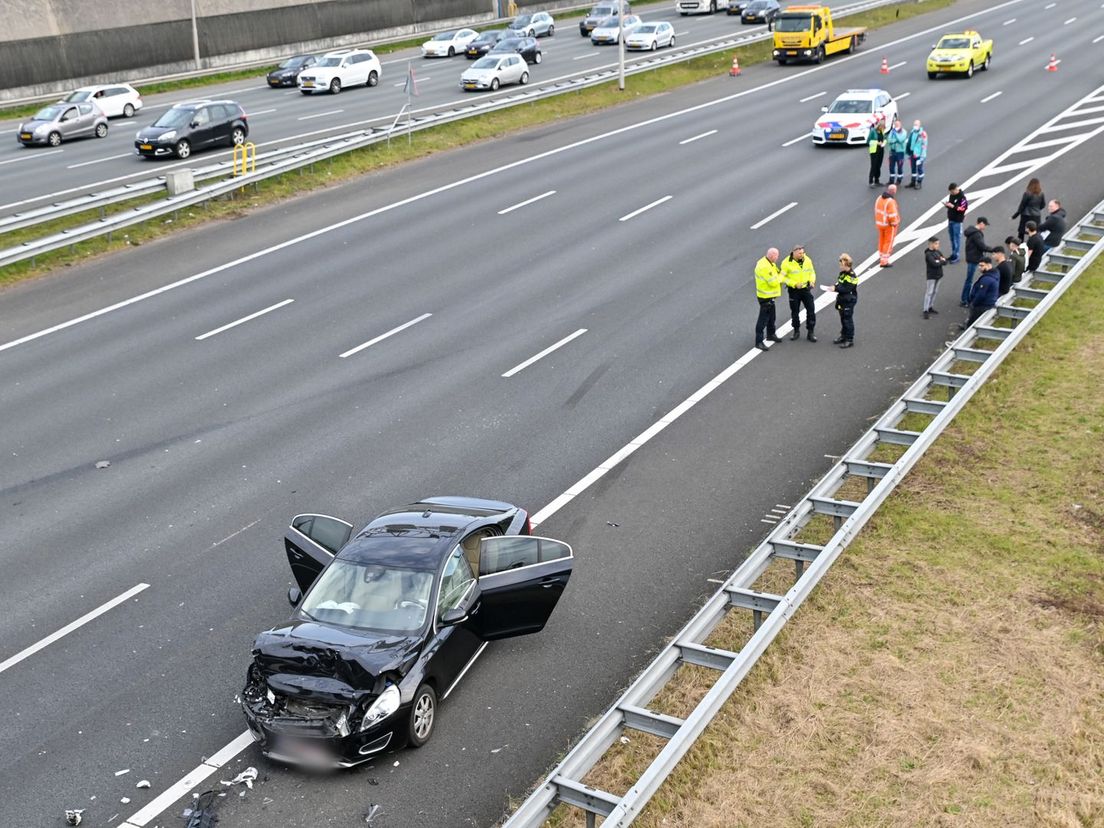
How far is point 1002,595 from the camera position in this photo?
39.9 ft

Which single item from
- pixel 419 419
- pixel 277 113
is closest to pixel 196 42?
pixel 277 113

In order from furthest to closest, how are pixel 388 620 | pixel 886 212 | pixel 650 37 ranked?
pixel 650 37, pixel 886 212, pixel 388 620

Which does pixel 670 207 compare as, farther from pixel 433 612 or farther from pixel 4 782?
pixel 4 782

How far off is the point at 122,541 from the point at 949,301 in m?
14.8

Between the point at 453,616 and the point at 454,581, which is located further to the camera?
the point at 454,581

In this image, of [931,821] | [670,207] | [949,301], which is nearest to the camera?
[931,821]

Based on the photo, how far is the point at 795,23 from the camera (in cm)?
4944

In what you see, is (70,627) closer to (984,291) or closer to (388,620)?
(388,620)

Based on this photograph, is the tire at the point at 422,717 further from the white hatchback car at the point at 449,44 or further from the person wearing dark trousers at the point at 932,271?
the white hatchback car at the point at 449,44

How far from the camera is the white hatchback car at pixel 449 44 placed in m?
58.9

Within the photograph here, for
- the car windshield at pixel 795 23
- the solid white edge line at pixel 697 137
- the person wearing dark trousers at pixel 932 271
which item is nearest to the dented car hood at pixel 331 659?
the person wearing dark trousers at pixel 932 271

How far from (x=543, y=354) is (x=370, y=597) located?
9.85m

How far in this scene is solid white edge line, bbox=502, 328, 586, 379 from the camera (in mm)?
19531

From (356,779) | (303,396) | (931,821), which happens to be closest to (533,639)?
(356,779)
